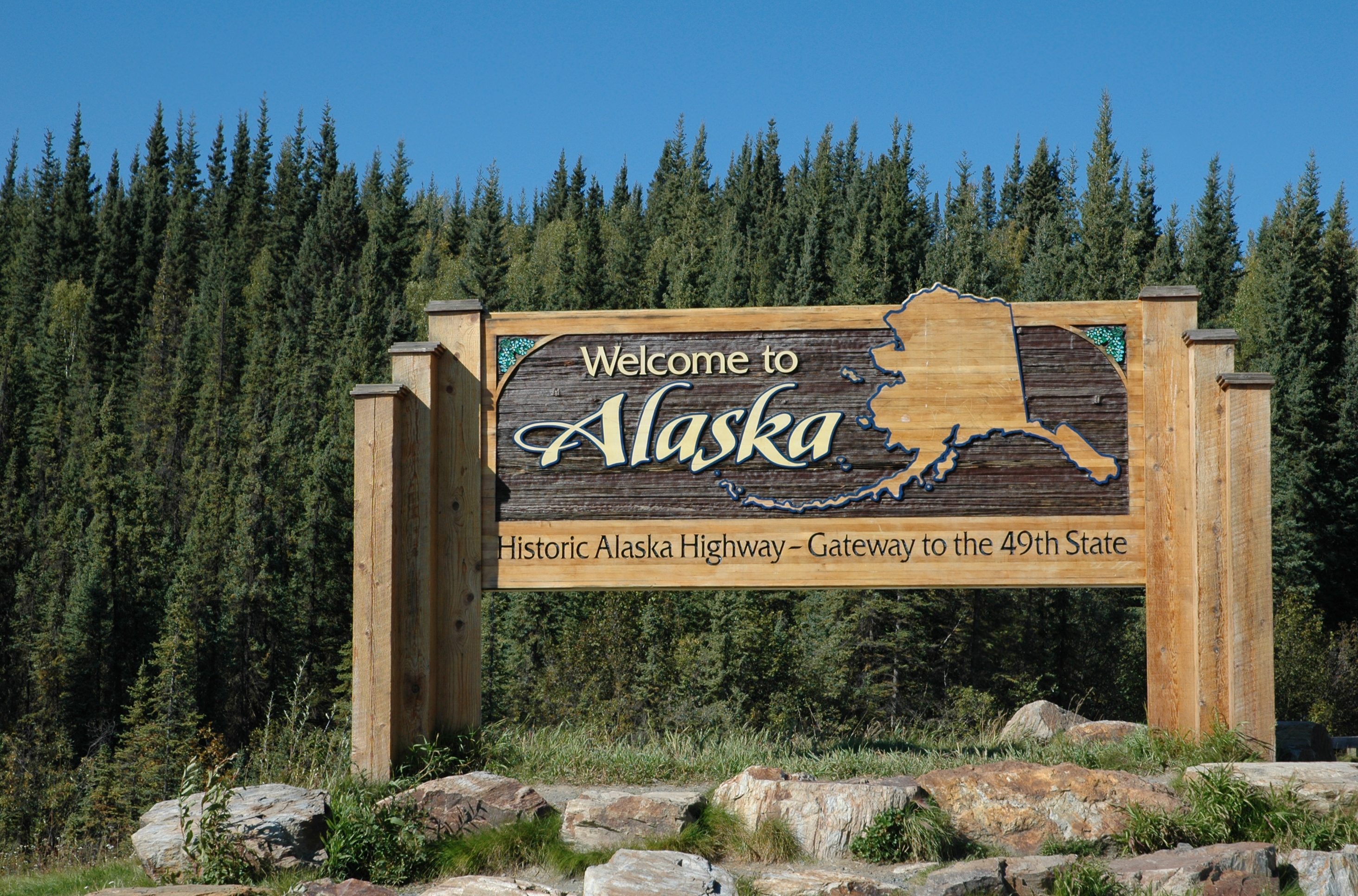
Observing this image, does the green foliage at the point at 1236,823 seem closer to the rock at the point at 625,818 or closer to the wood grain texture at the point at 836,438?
the wood grain texture at the point at 836,438

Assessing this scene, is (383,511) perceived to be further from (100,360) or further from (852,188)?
(100,360)

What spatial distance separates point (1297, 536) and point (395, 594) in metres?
41.2

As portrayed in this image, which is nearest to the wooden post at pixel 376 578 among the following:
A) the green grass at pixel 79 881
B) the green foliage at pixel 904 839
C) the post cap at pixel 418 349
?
the post cap at pixel 418 349

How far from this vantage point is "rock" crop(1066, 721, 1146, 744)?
335 inches

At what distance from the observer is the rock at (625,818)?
20.6 ft

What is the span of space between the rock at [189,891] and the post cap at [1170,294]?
689 cm

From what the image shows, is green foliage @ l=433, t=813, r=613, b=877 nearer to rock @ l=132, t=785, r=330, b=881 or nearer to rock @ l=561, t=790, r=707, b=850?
rock @ l=561, t=790, r=707, b=850

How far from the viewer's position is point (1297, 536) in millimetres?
40281

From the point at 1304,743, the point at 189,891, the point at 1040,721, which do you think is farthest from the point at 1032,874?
the point at 1040,721

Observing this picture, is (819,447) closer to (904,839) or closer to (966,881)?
(904,839)

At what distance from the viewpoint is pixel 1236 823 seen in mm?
6270

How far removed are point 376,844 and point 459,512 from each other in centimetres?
257

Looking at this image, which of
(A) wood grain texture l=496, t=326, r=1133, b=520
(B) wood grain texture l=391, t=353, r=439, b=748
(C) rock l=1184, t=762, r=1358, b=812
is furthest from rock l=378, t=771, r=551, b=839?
(C) rock l=1184, t=762, r=1358, b=812

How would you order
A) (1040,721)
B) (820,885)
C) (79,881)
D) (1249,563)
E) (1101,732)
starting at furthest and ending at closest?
1. (1040,721)
2. (1101,732)
3. (1249,563)
4. (79,881)
5. (820,885)
